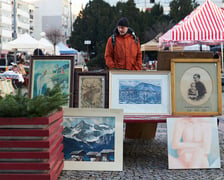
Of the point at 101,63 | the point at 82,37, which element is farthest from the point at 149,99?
the point at 82,37

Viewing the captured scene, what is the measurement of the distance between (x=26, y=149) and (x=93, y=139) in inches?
44.8

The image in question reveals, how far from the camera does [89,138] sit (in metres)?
5.14

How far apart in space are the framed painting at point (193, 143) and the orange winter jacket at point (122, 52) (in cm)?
196

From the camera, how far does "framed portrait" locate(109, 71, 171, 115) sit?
17.9 feet

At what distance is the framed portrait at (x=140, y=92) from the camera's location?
5.46 m

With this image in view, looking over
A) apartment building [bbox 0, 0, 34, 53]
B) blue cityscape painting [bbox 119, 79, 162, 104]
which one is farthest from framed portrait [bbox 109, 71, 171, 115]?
apartment building [bbox 0, 0, 34, 53]

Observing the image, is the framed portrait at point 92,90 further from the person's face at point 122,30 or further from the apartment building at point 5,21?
the apartment building at point 5,21

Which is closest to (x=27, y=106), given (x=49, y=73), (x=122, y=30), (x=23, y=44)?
(x=49, y=73)

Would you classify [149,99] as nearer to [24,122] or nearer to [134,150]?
[134,150]

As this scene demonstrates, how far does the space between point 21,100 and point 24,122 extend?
0.34m

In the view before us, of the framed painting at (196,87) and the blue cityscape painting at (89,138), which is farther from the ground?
the framed painting at (196,87)

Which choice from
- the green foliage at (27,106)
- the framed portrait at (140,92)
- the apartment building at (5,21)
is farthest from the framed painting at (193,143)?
the apartment building at (5,21)

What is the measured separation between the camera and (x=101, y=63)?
141ft

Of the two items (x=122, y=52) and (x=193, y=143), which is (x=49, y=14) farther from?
(x=193, y=143)
